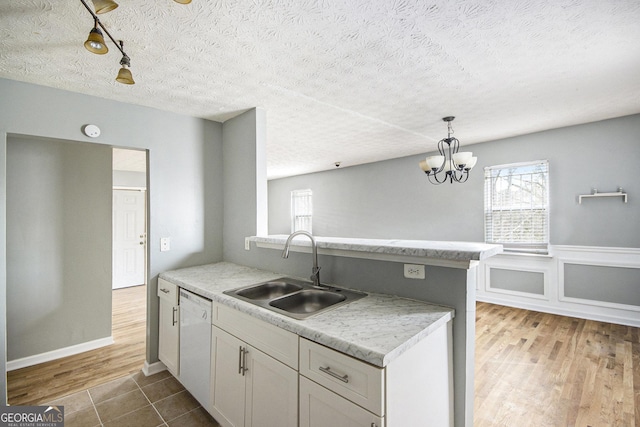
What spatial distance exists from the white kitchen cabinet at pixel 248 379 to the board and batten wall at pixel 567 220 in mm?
4111

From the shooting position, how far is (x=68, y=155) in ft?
9.43

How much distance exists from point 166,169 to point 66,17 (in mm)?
1374

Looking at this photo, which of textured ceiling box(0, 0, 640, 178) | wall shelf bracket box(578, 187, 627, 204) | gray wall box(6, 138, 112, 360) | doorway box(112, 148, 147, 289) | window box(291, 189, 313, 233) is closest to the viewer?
textured ceiling box(0, 0, 640, 178)

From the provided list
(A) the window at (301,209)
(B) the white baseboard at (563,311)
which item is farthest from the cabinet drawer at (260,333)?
(A) the window at (301,209)

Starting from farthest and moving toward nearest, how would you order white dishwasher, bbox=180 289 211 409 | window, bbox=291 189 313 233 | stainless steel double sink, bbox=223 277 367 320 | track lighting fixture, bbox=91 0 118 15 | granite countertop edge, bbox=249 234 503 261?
window, bbox=291 189 313 233 → white dishwasher, bbox=180 289 211 409 → stainless steel double sink, bbox=223 277 367 320 → granite countertop edge, bbox=249 234 503 261 → track lighting fixture, bbox=91 0 118 15

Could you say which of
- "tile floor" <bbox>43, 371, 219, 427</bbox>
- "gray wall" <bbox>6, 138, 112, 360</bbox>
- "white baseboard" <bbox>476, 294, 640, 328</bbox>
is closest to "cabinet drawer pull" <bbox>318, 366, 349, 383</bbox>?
"tile floor" <bbox>43, 371, 219, 427</bbox>

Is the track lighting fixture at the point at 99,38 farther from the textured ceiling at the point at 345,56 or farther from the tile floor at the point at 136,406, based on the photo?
the tile floor at the point at 136,406

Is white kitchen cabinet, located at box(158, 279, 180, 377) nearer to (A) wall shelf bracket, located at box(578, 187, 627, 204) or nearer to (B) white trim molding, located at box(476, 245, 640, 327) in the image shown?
(B) white trim molding, located at box(476, 245, 640, 327)

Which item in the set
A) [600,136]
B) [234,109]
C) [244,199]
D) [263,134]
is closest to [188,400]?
[244,199]

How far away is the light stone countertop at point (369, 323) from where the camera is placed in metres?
1.08

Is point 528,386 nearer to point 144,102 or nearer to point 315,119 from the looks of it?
point 315,119

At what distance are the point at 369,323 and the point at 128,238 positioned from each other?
605cm

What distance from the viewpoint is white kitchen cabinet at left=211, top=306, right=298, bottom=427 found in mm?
1349

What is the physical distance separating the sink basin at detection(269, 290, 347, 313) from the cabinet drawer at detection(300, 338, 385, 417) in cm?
53
